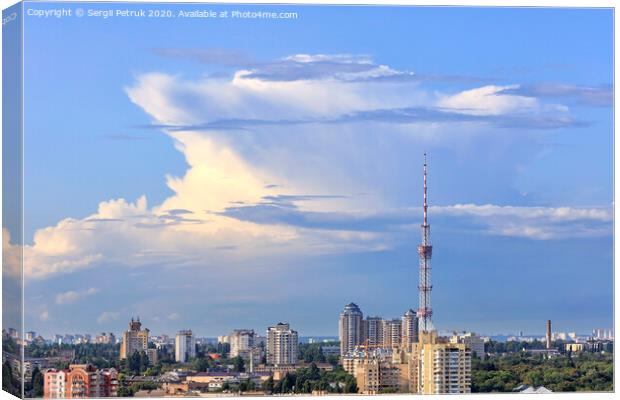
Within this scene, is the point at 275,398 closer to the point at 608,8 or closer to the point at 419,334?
the point at 419,334

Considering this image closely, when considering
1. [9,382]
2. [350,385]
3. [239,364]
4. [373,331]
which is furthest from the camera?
[373,331]

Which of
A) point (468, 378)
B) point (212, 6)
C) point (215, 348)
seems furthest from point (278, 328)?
point (212, 6)

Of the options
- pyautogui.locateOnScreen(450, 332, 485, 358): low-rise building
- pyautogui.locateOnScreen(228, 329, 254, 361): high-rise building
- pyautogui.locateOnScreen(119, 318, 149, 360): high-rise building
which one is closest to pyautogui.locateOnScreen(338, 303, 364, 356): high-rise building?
pyautogui.locateOnScreen(228, 329, 254, 361): high-rise building

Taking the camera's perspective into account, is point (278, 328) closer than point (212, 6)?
No

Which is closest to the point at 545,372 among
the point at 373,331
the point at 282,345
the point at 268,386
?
the point at 373,331

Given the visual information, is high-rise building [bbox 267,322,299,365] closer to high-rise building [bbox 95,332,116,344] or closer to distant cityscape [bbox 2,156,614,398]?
distant cityscape [bbox 2,156,614,398]

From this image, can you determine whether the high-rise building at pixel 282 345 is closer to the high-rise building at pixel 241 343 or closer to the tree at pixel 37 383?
the high-rise building at pixel 241 343

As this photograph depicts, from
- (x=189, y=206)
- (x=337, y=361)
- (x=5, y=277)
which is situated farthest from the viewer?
(x=337, y=361)

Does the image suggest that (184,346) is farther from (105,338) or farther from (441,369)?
(441,369)
